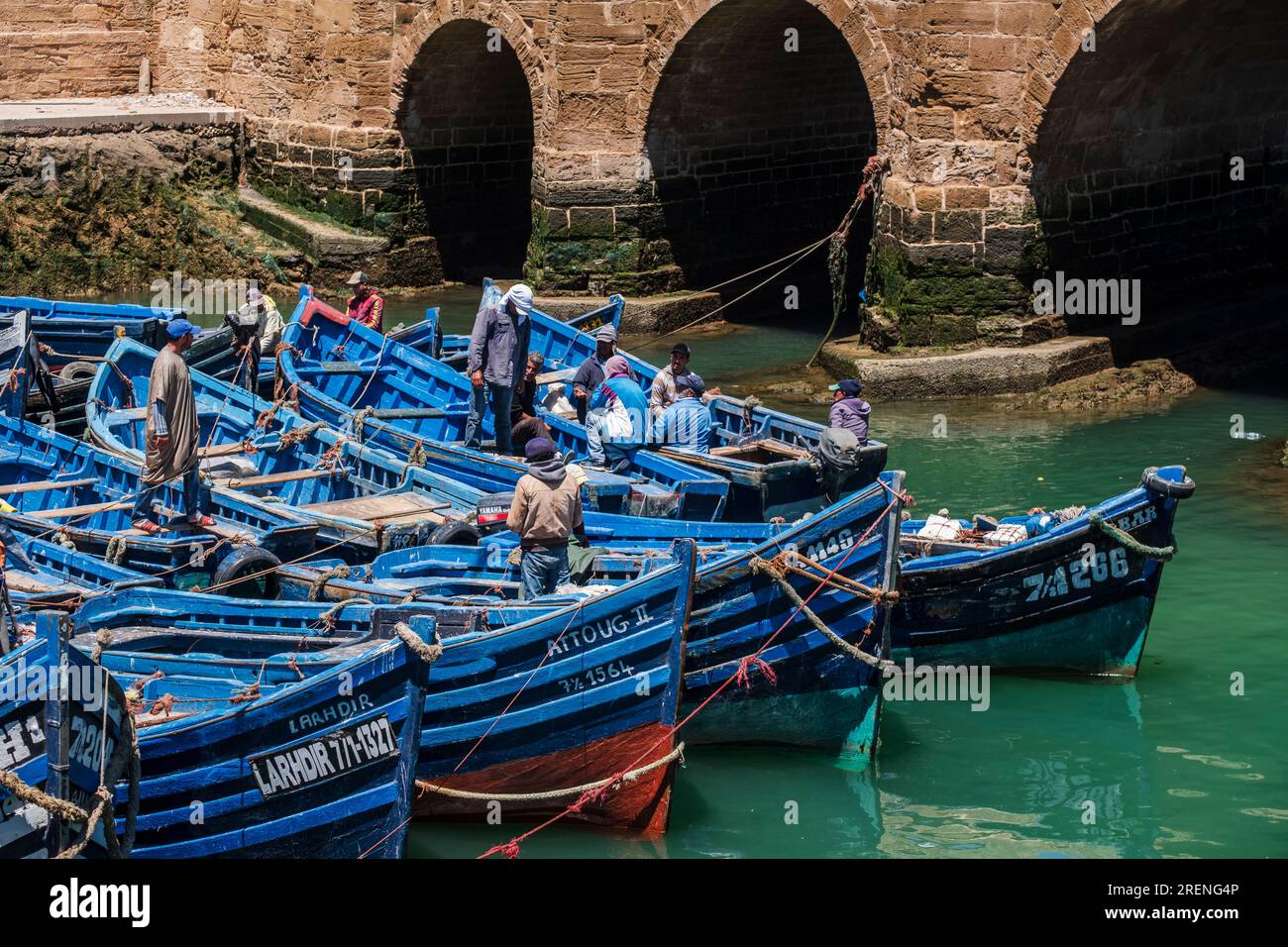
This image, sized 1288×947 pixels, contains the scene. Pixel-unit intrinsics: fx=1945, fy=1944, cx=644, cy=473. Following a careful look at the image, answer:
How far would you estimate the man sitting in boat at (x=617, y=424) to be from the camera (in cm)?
1478

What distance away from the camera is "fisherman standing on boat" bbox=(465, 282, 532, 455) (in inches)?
609

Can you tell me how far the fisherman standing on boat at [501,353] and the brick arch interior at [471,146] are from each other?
411 inches

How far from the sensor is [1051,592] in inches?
520

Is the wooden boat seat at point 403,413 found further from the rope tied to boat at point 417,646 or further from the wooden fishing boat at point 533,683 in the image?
the rope tied to boat at point 417,646

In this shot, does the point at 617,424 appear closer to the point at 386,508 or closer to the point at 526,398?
the point at 526,398

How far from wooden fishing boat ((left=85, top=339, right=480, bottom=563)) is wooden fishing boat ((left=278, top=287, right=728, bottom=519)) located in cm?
42

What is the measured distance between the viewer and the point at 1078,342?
2078 cm

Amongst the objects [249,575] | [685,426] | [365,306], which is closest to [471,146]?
[365,306]

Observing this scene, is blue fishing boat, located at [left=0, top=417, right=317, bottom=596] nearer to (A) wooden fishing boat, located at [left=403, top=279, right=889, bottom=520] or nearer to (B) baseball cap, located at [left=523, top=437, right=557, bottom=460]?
(B) baseball cap, located at [left=523, top=437, right=557, bottom=460]

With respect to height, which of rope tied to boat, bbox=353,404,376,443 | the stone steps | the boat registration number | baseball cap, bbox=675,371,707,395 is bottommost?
the boat registration number

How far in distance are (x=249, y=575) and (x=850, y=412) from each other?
4743 mm

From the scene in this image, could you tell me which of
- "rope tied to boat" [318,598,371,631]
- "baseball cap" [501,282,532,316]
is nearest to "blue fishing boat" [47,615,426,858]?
"rope tied to boat" [318,598,371,631]
